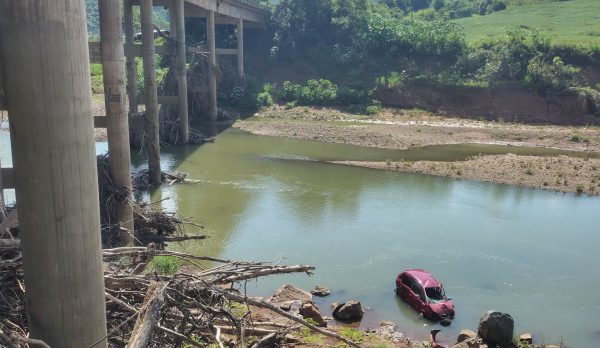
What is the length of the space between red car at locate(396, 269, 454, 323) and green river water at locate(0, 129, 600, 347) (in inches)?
10.1

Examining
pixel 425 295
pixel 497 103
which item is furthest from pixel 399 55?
pixel 425 295

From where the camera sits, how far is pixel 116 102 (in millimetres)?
17516

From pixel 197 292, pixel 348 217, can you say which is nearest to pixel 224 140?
pixel 348 217

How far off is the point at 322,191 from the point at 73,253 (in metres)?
21.3

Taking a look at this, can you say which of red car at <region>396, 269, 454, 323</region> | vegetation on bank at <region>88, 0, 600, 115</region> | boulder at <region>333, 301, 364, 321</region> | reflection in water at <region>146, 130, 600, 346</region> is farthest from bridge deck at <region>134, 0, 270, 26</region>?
boulder at <region>333, 301, 364, 321</region>

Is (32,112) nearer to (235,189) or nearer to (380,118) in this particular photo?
(235,189)

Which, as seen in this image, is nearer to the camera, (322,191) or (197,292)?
(197,292)

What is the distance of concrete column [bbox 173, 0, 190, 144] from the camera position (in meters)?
34.2

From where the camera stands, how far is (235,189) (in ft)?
87.6

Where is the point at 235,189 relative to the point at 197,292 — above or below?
below

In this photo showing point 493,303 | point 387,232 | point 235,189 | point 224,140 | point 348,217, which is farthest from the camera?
point 224,140

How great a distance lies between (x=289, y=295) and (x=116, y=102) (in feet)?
25.8

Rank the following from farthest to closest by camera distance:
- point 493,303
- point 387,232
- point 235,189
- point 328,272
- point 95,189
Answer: point 235,189 < point 387,232 < point 328,272 < point 493,303 < point 95,189

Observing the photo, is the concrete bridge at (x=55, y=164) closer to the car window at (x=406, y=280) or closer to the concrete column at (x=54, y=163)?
the concrete column at (x=54, y=163)
